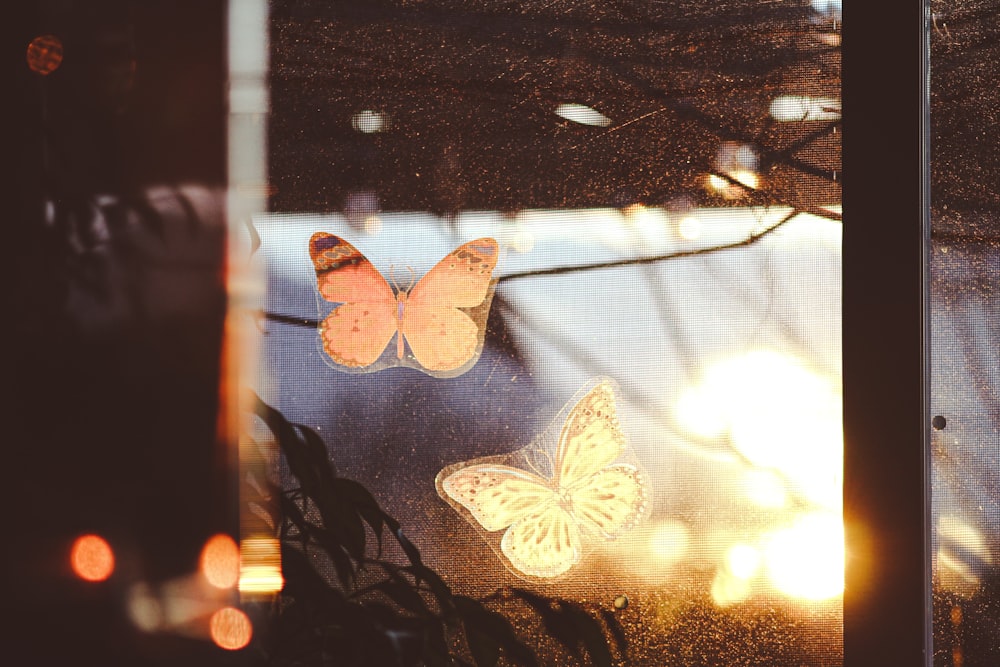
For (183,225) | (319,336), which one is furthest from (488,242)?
(183,225)

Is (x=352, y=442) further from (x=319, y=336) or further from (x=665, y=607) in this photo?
(x=665, y=607)

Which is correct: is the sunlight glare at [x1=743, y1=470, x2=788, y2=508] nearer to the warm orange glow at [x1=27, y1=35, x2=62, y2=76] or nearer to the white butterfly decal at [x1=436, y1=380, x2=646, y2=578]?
the white butterfly decal at [x1=436, y1=380, x2=646, y2=578]

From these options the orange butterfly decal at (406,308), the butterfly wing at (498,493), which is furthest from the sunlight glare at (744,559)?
the orange butterfly decal at (406,308)

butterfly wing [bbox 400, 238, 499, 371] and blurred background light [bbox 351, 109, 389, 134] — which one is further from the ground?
blurred background light [bbox 351, 109, 389, 134]

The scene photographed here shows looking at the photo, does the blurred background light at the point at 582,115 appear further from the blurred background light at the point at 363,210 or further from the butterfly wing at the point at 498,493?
the butterfly wing at the point at 498,493

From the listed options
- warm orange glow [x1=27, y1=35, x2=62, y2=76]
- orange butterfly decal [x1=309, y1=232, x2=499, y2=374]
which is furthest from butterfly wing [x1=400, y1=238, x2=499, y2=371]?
warm orange glow [x1=27, y1=35, x2=62, y2=76]

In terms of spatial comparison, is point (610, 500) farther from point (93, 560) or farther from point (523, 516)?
point (93, 560)
